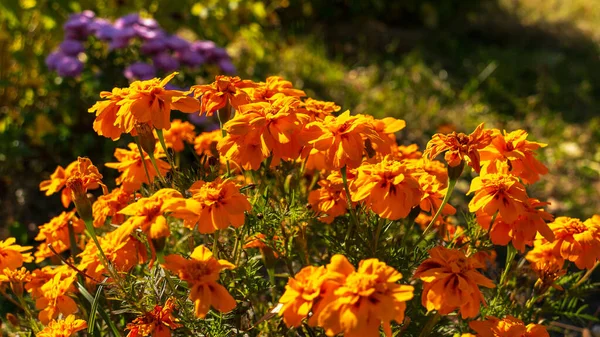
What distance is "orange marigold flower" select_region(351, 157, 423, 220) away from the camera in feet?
4.27

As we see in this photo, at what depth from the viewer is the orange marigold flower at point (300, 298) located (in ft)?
3.67

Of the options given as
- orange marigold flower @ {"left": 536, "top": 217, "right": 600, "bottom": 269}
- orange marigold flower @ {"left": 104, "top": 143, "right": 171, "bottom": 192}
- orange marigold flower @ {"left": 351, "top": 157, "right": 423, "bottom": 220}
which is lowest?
orange marigold flower @ {"left": 104, "top": 143, "right": 171, "bottom": 192}

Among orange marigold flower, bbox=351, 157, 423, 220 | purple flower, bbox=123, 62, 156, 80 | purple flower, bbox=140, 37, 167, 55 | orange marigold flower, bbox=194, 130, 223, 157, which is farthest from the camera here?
purple flower, bbox=140, 37, 167, 55

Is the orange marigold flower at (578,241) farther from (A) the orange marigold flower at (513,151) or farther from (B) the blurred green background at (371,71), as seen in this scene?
(B) the blurred green background at (371,71)

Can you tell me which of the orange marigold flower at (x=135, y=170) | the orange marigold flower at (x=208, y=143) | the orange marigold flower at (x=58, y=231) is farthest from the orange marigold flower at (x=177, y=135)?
the orange marigold flower at (x=58, y=231)

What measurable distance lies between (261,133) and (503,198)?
1.64 feet

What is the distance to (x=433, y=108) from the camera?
4.41 meters

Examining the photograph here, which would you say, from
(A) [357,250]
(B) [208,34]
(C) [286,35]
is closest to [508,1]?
(C) [286,35]

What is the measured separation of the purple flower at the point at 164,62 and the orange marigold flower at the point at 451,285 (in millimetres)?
2394

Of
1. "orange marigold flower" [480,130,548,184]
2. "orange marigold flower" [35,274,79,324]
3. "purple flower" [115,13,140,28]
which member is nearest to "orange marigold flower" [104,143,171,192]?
"orange marigold flower" [35,274,79,324]

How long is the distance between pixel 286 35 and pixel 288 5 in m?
0.31

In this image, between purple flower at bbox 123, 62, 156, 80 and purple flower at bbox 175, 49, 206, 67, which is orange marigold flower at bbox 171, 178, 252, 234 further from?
purple flower at bbox 175, 49, 206, 67

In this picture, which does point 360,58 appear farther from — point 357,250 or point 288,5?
point 357,250

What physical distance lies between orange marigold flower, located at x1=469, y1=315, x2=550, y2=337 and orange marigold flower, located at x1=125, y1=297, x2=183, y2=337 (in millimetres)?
611
